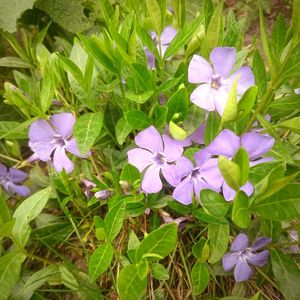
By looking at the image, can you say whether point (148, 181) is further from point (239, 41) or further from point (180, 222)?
point (239, 41)

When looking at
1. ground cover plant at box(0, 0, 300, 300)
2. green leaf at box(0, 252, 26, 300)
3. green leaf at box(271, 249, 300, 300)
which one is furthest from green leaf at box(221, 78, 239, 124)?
green leaf at box(0, 252, 26, 300)

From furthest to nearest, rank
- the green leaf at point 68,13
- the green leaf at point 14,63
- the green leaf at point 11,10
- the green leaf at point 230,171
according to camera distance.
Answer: the green leaf at point 68,13
the green leaf at point 11,10
the green leaf at point 14,63
the green leaf at point 230,171

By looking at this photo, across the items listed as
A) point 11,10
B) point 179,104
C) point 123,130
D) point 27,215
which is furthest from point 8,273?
point 11,10

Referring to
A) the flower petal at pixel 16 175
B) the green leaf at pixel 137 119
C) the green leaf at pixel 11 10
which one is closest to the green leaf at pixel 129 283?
the green leaf at pixel 137 119

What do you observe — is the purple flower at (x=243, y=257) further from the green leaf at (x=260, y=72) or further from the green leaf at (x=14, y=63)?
the green leaf at (x=14, y=63)

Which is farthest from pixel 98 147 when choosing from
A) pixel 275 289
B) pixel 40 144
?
pixel 275 289
